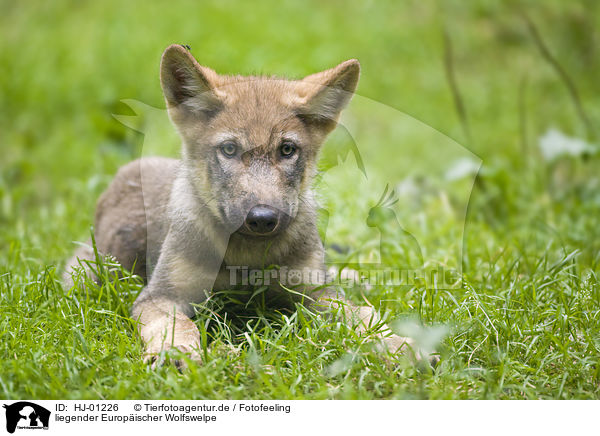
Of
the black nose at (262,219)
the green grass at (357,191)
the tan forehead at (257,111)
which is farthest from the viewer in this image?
the tan forehead at (257,111)

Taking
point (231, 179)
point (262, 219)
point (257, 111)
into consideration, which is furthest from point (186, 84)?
point (262, 219)

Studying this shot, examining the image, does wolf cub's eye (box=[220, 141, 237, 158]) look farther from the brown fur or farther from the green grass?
the green grass

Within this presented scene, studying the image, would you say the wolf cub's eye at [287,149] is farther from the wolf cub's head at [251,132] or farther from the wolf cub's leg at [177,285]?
the wolf cub's leg at [177,285]

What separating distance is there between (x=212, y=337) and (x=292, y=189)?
1.06 meters

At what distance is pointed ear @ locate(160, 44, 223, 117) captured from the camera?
3.89 metres

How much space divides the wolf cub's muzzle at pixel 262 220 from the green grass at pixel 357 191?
2.00 ft

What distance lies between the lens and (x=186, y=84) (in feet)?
13.3

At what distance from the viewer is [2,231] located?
619 cm

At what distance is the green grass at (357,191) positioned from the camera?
3.37 m

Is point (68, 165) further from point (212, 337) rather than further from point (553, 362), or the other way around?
point (553, 362)

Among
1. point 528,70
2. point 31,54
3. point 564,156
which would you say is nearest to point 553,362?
point 564,156

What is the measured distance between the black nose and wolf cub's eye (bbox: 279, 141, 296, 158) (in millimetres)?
481
